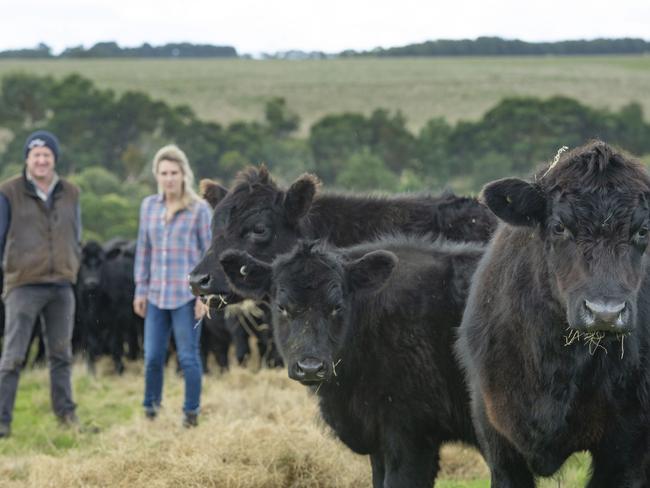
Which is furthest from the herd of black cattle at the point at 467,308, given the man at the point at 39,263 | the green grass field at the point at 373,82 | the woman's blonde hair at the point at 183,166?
the green grass field at the point at 373,82

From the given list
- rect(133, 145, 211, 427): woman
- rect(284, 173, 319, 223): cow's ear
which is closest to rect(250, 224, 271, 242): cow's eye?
rect(284, 173, 319, 223): cow's ear

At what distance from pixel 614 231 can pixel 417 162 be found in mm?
50817

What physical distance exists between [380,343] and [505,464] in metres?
1.49

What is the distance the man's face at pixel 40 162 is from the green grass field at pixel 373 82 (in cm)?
6113

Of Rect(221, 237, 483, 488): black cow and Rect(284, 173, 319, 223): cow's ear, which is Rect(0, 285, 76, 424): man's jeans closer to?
Rect(284, 173, 319, 223): cow's ear

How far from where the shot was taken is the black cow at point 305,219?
8484mm

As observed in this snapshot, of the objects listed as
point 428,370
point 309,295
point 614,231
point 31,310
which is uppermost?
point 614,231

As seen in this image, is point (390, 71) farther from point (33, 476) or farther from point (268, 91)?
point (33, 476)

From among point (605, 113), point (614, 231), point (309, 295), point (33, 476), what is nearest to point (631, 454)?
point (614, 231)

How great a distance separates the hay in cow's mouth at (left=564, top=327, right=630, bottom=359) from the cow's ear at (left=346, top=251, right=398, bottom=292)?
1850mm

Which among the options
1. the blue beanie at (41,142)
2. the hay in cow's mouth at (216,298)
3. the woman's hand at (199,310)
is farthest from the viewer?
the blue beanie at (41,142)

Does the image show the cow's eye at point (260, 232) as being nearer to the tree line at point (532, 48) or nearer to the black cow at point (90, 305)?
the black cow at point (90, 305)

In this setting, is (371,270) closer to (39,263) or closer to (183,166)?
(183,166)

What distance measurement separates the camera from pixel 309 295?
6766 millimetres
